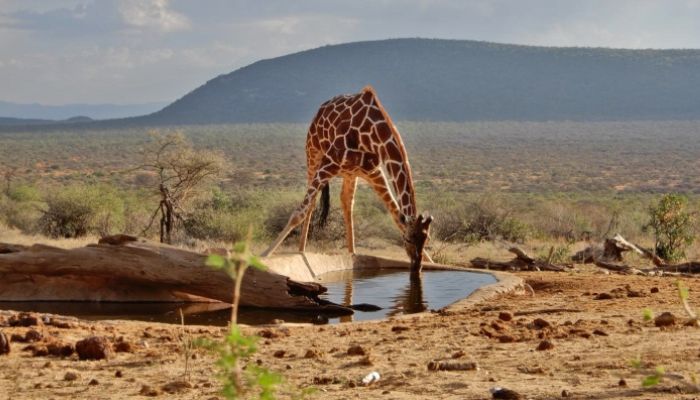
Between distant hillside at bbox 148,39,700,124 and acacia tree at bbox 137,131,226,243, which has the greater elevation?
distant hillside at bbox 148,39,700,124

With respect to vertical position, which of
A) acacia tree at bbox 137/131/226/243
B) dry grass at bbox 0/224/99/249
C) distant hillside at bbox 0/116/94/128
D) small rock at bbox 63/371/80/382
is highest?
distant hillside at bbox 0/116/94/128

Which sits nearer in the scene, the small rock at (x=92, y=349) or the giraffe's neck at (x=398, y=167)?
the small rock at (x=92, y=349)

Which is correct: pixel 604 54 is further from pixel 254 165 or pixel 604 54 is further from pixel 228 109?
pixel 254 165

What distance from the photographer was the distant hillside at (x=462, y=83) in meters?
93.4

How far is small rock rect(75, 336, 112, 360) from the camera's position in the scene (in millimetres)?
7395

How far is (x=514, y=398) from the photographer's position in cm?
582

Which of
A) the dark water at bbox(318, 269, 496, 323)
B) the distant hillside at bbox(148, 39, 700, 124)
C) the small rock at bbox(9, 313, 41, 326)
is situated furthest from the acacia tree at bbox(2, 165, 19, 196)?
the distant hillside at bbox(148, 39, 700, 124)

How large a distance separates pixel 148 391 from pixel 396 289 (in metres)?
5.68

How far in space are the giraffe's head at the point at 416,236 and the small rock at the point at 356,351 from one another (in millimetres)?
4680

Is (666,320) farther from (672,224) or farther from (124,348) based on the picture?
(672,224)

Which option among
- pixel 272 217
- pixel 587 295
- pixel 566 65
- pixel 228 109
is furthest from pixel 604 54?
pixel 587 295

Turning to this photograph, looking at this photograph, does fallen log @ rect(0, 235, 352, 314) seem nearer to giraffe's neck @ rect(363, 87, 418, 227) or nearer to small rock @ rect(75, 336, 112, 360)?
small rock @ rect(75, 336, 112, 360)

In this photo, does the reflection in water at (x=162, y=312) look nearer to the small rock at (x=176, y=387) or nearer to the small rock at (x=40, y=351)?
the small rock at (x=40, y=351)

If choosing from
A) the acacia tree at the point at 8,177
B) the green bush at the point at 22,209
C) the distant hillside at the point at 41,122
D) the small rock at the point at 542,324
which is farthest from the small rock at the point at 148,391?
the distant hillside at the point at 41,122
